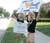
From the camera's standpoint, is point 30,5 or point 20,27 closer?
point 30,5

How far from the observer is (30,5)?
9.29 meters

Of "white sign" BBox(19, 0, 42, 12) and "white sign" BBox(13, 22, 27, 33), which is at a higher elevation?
"white sign" BBox(19, 0, 42, 12)

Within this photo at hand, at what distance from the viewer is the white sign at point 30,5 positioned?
923 centimetres

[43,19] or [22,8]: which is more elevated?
[22,8]

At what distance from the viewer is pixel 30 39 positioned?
8.81m

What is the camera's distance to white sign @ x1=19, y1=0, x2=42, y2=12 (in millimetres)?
9234

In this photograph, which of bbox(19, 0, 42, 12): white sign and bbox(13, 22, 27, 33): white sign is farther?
bbox(13, 22, 27, 33): white sign

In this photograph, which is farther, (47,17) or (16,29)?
(47,17)

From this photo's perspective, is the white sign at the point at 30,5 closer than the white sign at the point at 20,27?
Yes

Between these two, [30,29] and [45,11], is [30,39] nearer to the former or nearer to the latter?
[30,29]

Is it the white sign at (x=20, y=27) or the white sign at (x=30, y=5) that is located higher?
the white sign at (x=30, y=5)

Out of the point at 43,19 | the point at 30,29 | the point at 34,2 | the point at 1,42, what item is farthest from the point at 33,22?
the point at 43,19

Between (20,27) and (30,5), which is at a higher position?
(30,5)

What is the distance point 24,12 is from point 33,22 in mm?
1007
